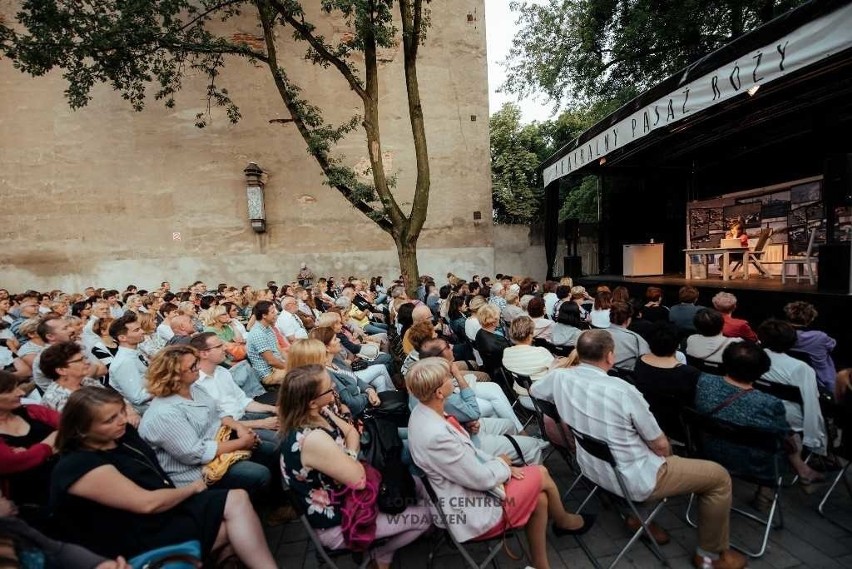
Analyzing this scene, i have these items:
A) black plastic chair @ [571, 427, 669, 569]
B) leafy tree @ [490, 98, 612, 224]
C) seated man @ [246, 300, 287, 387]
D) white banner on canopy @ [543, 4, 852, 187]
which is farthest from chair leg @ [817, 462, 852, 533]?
leafy tree @ [490, 98, 612, 224]

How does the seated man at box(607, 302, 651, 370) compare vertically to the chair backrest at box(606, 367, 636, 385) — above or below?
above

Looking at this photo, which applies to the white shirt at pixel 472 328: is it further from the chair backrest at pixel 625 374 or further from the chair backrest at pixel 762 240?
the chair backrest at pixel 762 240

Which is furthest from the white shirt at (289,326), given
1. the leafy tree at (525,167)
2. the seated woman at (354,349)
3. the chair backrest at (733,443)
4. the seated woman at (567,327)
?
the leafy tree at (525,167)

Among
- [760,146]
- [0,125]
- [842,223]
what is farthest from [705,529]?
[0,125]

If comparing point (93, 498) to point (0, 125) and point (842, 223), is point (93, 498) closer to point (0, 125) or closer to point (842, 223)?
point (842, 223)

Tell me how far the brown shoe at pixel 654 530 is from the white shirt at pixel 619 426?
0.45 metres

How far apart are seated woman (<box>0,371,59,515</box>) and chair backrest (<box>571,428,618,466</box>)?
118 inches

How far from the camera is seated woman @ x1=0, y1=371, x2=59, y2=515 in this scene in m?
2.12

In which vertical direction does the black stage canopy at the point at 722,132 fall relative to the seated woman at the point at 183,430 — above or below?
above

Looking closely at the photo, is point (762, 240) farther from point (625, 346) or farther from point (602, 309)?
point (625, 346)

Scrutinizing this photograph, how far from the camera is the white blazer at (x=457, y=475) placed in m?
2.00

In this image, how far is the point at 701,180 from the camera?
472 inches

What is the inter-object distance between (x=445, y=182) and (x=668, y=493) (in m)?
12.1

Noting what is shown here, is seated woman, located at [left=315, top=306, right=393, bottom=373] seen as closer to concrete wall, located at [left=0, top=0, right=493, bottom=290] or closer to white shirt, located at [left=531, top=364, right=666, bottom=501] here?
white shirt, located at [left=531, top=364, right=666, bottom=501]
